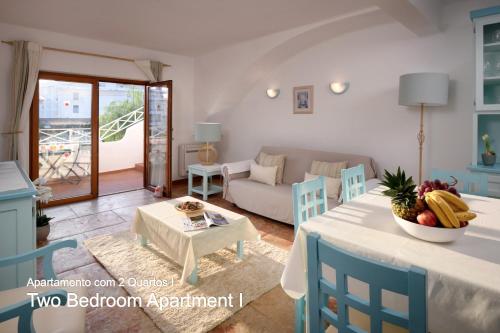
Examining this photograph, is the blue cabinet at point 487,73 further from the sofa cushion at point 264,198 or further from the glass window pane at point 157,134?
the glass window pane at point 157,134

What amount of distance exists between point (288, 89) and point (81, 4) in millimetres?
2850

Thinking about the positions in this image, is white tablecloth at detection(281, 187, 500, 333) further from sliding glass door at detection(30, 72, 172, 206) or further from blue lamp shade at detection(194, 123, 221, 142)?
sliding glass door at detection(30, 72, 172, 206)

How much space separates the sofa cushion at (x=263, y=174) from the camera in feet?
13.5

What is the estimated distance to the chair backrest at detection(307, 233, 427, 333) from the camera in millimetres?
771

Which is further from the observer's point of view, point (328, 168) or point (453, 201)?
point (328, 168)

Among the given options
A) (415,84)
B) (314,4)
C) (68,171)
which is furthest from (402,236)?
(68,171)

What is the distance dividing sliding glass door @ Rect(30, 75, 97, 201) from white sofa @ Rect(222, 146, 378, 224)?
2.33 meters

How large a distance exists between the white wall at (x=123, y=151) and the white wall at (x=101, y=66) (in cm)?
214

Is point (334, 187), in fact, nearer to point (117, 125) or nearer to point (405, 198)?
point (405, 198)

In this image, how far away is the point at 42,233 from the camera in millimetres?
3141

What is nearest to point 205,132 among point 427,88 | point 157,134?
point 157,134

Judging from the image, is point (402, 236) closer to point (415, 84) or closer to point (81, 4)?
point (415, 84)

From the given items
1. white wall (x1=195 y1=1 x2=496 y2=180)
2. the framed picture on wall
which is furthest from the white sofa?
the framed picture on wall

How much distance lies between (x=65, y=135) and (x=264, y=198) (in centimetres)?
331
